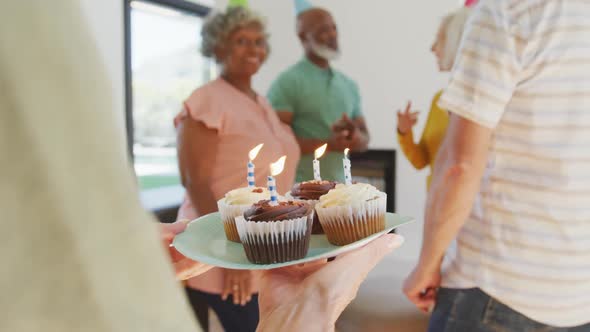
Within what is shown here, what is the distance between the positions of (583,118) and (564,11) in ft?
0.69

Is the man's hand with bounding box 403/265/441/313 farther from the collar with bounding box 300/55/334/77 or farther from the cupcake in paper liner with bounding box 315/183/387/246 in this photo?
the collar with bounding box 300/55/334/77

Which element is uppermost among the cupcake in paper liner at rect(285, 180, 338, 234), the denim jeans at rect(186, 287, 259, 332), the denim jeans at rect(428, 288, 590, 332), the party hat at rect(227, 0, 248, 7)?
the party hat at rect(227, 0, 248, 7)

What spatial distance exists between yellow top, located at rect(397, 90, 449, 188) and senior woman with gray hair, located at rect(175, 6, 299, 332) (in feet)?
1.30

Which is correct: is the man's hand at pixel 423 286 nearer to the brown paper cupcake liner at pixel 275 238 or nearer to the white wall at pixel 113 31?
the brown paper cupcake liner at pixel 275 238

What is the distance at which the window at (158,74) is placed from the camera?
2.89 m

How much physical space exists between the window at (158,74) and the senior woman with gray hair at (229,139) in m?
0.84

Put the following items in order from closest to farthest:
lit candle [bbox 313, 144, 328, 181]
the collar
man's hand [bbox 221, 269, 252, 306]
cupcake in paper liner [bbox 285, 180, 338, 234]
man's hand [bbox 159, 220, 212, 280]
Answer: man's hand [bbox 159, 220, 212, 280] → lit candle [bbox 313, 144, 328, 181] → cupcake in paper liner [bbox 285, 180, 338, 234] → man's hand [bbox 221, 269, 252, 306] → the collar

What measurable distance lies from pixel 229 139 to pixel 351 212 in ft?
1.89

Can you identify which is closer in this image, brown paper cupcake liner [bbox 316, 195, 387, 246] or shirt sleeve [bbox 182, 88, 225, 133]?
brown paper cupcake liner [bbox 316, 195, 387, 246]

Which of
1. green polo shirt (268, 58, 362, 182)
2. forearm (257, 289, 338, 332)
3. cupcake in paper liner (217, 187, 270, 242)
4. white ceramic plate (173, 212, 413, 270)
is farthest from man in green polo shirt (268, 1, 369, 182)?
forearm (257, 289, 338, 332)

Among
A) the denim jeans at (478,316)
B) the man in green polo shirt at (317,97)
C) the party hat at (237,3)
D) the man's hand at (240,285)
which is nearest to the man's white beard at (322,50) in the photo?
the man in green polo shirt at (317,97)

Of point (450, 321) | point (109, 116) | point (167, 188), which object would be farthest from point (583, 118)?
point (167, 188)

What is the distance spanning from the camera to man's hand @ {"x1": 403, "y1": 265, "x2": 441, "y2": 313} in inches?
48.8

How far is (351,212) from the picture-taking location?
3.90 feet
